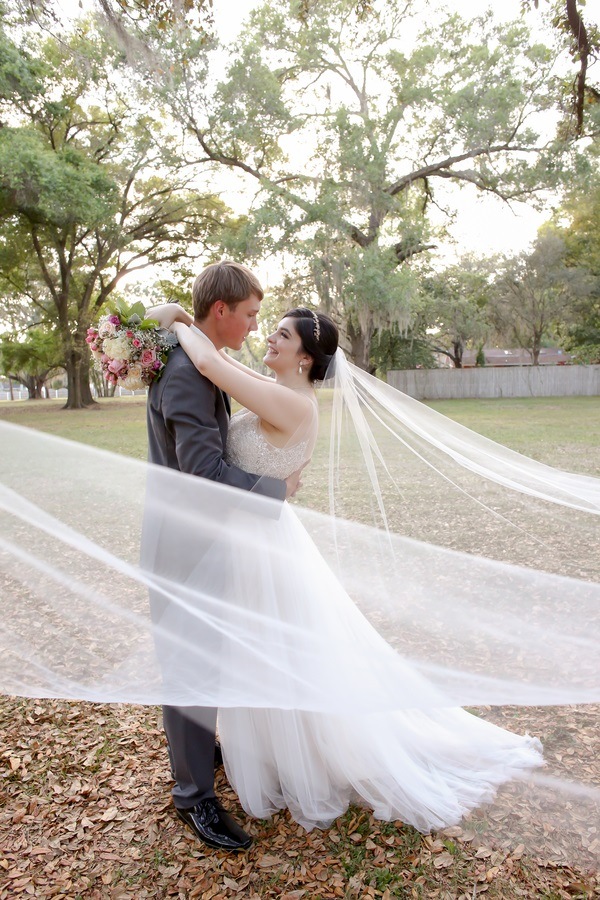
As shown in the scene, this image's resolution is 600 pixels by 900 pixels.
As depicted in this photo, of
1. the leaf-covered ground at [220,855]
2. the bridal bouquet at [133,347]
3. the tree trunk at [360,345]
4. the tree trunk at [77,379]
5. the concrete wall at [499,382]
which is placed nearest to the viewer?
the leaf-covered ground at [220,855]

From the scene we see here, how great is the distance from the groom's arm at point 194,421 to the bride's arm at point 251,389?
0.06 m

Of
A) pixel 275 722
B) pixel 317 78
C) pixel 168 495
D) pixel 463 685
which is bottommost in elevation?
pixel 275 722

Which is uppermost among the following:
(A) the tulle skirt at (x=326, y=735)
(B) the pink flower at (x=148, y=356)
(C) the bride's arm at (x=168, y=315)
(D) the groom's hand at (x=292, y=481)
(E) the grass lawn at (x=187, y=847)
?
(C) the bride's arm at (x=168, y=315)

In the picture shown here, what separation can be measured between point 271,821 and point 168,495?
1.23 metres

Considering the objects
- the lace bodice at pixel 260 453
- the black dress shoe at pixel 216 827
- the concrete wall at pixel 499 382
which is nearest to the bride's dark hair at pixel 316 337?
the lace bodice at pixel 260 453

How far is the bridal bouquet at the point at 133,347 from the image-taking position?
2254 millimetres

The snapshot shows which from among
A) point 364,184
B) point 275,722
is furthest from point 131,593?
point 364,184

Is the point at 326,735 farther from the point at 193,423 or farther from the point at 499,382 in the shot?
the point at 499,382

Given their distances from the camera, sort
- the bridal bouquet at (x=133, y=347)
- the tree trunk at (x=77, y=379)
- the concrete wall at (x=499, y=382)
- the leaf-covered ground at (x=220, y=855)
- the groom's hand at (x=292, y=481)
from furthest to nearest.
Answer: the concrete wall at (x=499, y=382) → the tree trunk at (x=77, y=379) → the groom's hand at (x=292, y=481) → the bridal bouquet at (x=133, y=347) → the leaf-covered ground at (x=220, y=855)

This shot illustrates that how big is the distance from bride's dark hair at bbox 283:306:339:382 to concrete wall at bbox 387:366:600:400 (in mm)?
27443

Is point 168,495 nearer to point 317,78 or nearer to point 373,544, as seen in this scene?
point 373,544

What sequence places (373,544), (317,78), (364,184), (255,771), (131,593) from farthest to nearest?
(317,78) < (364,184) < (373,544) < (255,771) < (131,593)

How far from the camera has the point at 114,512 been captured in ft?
9.82

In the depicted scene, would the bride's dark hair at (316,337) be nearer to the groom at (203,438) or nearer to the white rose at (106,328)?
the groom at (203,438)
